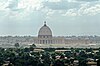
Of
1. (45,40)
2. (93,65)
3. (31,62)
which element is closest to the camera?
(93,65)

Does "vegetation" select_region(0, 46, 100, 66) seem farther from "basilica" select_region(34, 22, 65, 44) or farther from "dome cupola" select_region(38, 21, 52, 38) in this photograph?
"dome cupola" select_region(38, 21, 52, 38)

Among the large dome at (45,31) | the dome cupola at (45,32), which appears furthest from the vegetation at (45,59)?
the large dome at (45,31)

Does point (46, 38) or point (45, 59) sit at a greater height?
point (46, 38)

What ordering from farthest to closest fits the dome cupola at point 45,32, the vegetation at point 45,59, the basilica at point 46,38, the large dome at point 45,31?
the large dome at point 45,31 < the dome cupola at point 45,32 < the basilica at point 46,38 < the vegetation at point 45,59

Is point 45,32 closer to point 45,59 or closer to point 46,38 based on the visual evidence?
point 46,38

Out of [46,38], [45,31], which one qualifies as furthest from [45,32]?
[46,38]

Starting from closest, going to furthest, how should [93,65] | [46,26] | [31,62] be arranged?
1. [93,65]
2. [31,62]
3. [46,26]

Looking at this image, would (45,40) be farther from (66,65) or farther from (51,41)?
(66,65)

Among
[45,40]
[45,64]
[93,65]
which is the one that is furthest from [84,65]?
[45,40]

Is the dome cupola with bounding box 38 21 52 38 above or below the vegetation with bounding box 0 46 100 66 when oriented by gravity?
above

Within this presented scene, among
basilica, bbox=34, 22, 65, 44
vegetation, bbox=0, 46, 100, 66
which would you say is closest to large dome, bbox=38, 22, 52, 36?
basilica, bbox=34, 22, 65, 44

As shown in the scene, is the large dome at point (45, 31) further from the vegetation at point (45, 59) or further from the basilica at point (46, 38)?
the vegetation at point (45, 59)
